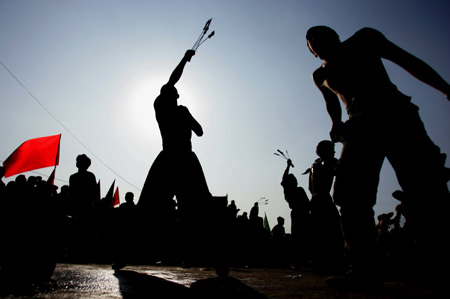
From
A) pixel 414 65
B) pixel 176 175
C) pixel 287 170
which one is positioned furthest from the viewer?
pixel 287 170

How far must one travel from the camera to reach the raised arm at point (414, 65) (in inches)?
64.2

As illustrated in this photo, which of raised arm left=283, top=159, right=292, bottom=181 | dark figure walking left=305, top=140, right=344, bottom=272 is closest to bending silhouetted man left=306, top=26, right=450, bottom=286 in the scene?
dark figure walking left=305, top=140, right=344, bottom=272

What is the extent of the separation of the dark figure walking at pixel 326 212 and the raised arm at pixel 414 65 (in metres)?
2.93

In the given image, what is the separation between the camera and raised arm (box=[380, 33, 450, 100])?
163 centimetres

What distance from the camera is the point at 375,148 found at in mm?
1783

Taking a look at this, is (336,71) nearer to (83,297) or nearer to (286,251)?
(83,297)

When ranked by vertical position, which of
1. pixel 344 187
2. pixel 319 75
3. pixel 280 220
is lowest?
pixel 344 187

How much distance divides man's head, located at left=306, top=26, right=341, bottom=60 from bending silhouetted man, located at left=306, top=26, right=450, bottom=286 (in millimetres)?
12

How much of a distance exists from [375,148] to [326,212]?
3310mm

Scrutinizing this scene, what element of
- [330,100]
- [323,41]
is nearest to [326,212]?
[330,100]

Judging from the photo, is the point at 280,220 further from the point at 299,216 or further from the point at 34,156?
the point at 34,156

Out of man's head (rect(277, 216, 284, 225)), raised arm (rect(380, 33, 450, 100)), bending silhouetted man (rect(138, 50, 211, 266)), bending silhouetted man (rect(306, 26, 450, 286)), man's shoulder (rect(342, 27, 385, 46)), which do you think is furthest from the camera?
man's head (rect(277, 216, 284, 225))

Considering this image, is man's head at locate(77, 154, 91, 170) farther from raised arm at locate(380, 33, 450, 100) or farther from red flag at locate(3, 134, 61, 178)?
raised arm at locate(380, 33, 450, 100)

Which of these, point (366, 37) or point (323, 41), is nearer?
point (366, 37)
